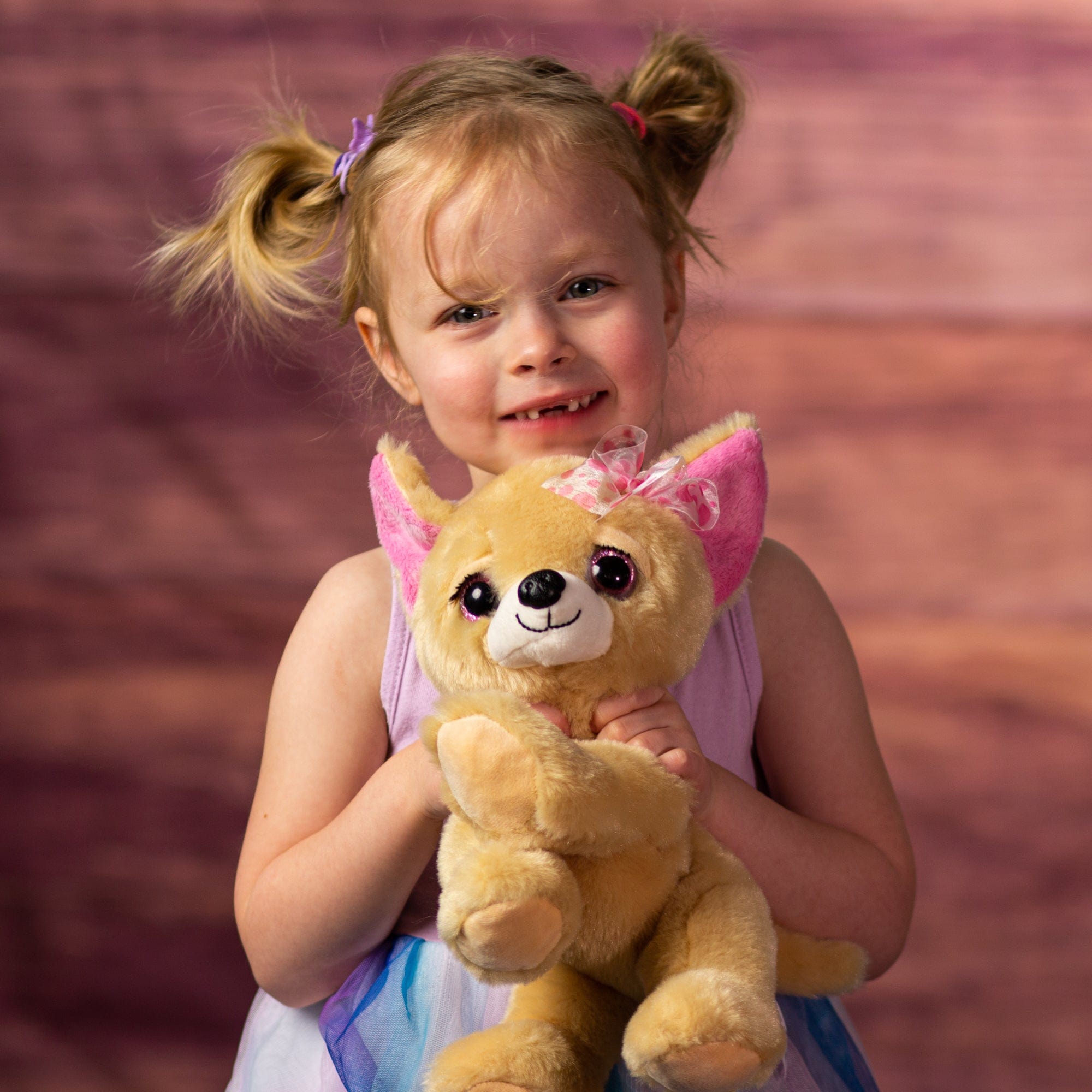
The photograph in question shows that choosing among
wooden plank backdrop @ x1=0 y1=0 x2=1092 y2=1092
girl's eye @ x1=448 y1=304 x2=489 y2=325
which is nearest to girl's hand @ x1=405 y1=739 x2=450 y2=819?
girl's eye @ x1=448 y1=304 x2=489 y2=325

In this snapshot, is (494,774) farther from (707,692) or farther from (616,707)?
(707,692)

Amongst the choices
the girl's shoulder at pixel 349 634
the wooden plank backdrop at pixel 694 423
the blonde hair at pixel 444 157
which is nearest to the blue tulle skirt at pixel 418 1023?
the girl's shoulder at pixel 349 634

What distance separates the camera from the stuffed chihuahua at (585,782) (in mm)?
432

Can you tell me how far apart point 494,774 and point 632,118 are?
1.56 feet

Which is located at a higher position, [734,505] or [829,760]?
[734,505]

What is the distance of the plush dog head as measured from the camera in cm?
46

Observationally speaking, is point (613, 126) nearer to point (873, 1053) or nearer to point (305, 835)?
point (305, 835)

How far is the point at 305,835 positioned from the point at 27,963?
1.75 ft

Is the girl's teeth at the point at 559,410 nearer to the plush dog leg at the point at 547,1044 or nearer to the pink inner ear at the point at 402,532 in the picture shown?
the pink inner ear at the point at 402,532

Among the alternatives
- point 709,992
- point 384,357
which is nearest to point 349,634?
point 384,357

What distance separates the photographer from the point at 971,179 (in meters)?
1.25

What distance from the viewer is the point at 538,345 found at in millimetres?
638

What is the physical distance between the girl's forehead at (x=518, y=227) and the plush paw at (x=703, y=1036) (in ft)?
1.15

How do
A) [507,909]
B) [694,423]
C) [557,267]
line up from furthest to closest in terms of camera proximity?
[694,423], [557,267], [507,909]
